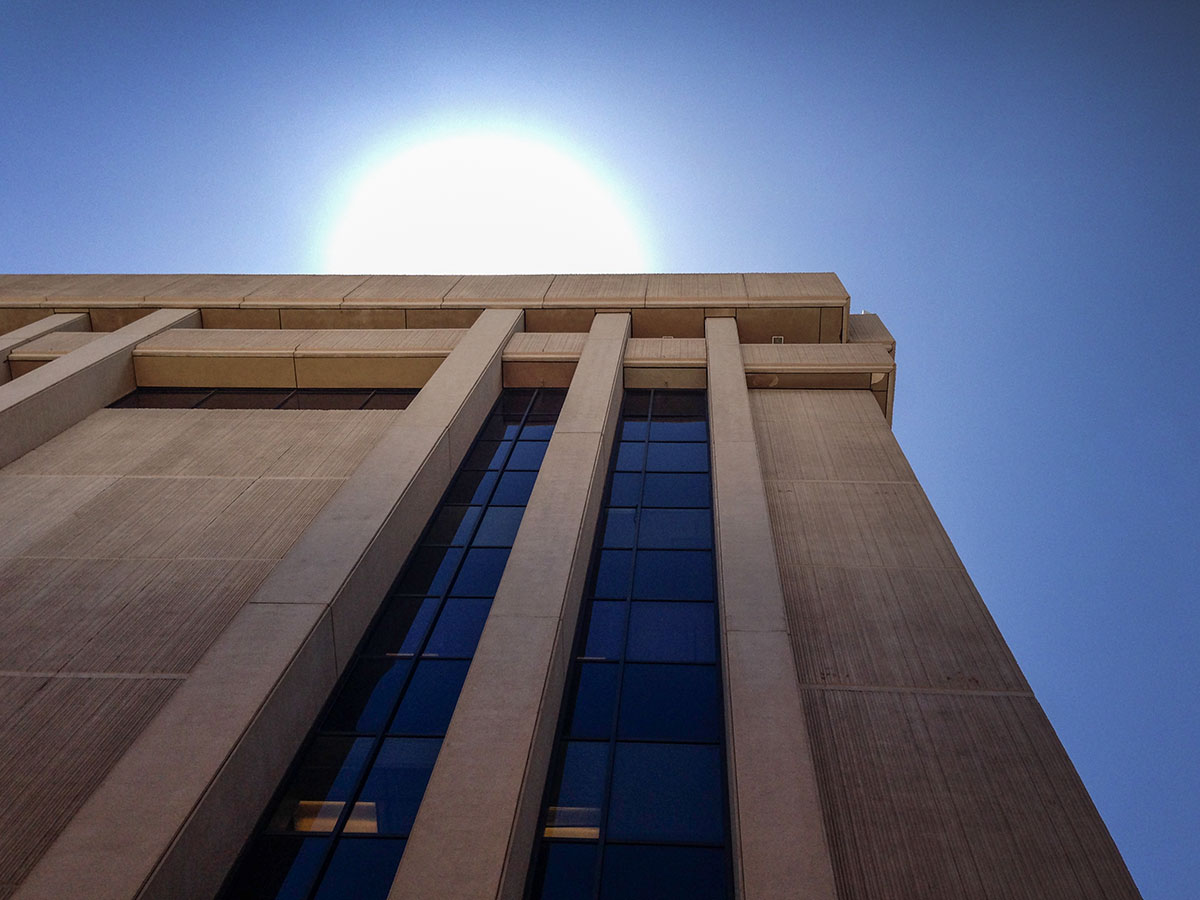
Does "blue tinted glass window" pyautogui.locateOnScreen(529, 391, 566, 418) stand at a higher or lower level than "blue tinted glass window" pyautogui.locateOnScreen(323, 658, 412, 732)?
higher

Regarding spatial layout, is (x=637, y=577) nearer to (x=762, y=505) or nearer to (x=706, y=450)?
(x=762, y=505)

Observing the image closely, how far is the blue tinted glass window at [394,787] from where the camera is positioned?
9.12m

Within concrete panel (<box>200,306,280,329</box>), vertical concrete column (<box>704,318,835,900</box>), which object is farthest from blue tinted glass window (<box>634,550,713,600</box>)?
concrete panel (<box>200,306,280,329</box>)

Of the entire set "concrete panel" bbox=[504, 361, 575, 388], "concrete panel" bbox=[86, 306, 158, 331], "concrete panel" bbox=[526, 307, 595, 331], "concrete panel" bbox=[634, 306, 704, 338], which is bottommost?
"concrete panel" bbox=[504, 361, 575, 388]

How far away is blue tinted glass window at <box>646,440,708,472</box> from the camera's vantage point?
1686 cm

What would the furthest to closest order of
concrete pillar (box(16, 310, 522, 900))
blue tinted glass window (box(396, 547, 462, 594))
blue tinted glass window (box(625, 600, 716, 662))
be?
Result: blue tinted glass window (box(396, 547, 462, 594)), blue tinted glass window (box(625, 600, 716, 662)), concrete pillar (box(16, 310, 522, 900))

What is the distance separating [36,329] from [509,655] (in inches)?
750

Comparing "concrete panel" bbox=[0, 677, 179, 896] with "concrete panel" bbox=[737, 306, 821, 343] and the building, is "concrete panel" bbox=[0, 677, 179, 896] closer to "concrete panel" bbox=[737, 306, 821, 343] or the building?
the building

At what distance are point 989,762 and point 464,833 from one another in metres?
5.61

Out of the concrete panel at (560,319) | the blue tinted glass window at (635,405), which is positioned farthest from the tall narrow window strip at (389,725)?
the concrete panel at (560,319)

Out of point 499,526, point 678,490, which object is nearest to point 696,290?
point 678,490

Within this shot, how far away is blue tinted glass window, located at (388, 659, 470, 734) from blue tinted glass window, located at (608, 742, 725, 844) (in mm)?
2115

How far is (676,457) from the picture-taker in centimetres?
1730

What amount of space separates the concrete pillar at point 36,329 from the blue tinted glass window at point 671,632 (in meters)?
17.2
